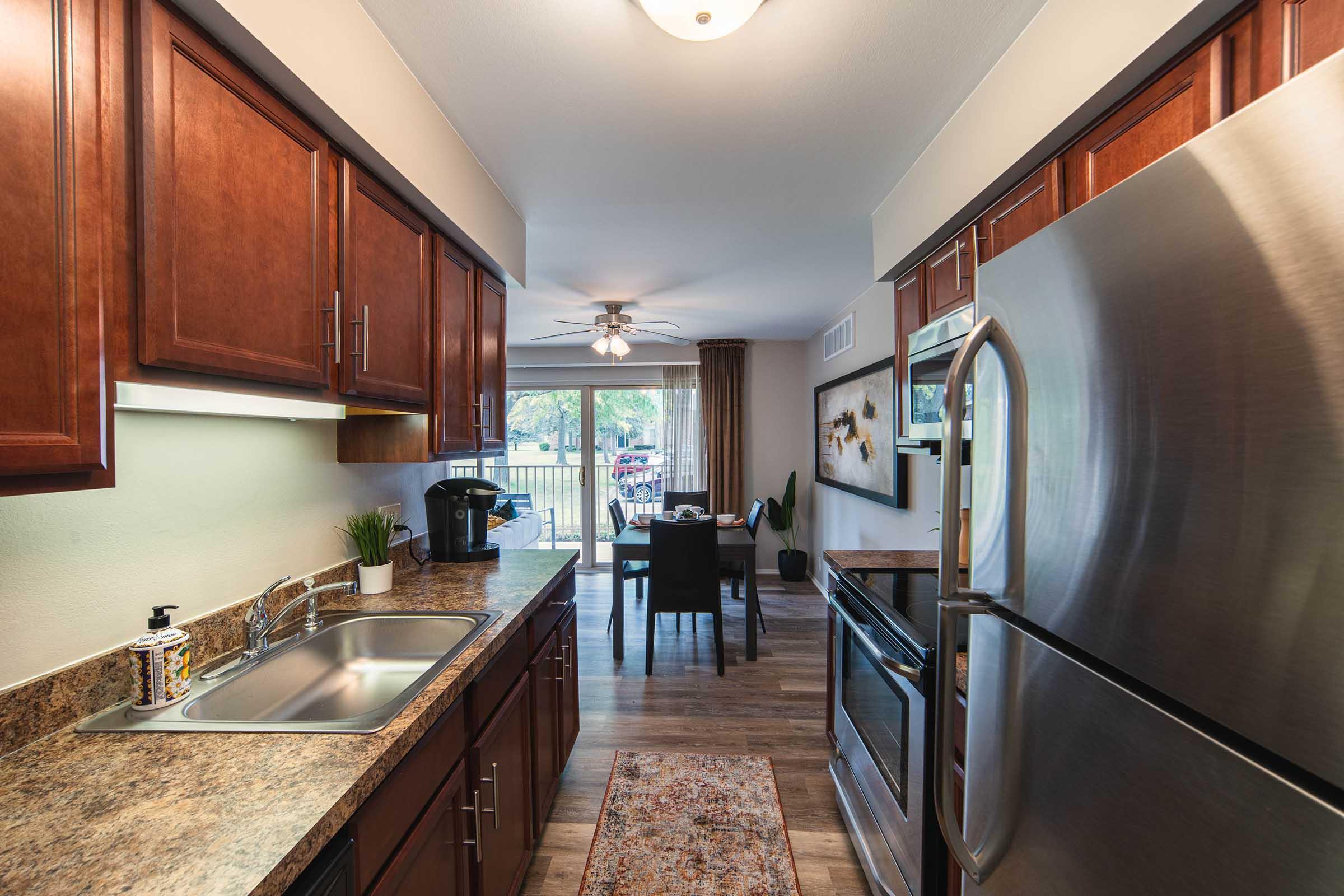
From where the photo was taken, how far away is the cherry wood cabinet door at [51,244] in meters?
0.70

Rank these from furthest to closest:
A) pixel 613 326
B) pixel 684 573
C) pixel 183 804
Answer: pixel 613 326 → pixel 684 573 → pixel 183 804

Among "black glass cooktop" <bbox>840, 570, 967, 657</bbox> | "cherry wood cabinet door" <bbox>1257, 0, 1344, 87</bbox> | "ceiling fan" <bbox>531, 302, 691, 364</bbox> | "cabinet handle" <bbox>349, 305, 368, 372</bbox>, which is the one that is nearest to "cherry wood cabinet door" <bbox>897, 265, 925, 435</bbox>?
"black glass cooktop" <bbox>840, 570, 967, 657</bbox>

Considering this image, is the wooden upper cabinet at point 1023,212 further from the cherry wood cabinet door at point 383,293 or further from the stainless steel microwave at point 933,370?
the cherry wood cabinet door at point 383,293

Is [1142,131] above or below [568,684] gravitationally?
above

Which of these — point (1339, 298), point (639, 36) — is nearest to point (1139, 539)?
point (1339, 298)

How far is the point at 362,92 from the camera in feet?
4.51

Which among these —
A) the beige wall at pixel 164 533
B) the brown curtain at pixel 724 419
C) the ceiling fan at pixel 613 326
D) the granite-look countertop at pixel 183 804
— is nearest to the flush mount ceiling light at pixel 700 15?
the beige wall at pixel 164 533

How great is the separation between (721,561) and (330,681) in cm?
249

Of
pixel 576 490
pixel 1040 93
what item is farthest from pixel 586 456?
pixel 1040 93

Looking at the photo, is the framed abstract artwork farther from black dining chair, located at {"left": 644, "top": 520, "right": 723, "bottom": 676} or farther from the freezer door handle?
the freezer door handle

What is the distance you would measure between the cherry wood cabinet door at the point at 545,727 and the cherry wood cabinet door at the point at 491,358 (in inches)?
Answer: 35.1

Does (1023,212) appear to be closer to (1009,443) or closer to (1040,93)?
(1040,93)

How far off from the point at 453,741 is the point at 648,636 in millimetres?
→ 2188

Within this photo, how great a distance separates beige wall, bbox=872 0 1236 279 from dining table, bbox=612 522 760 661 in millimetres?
2132
